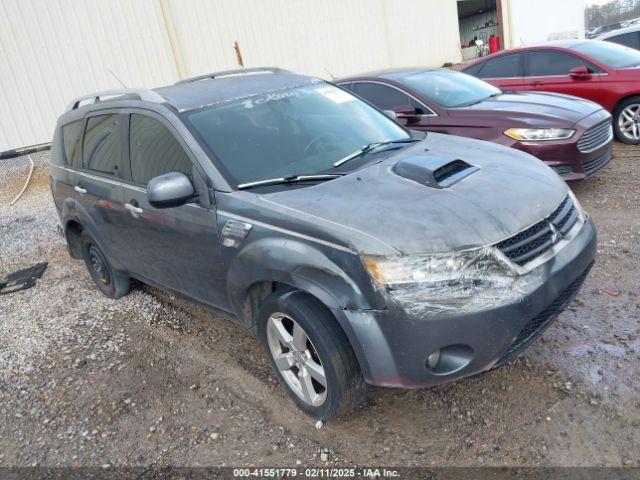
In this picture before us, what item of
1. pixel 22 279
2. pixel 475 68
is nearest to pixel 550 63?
pixel 475 68

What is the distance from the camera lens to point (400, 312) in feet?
7.75

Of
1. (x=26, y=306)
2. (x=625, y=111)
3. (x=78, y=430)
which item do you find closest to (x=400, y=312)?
(x=78, y=430)

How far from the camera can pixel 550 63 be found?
7.94 metres

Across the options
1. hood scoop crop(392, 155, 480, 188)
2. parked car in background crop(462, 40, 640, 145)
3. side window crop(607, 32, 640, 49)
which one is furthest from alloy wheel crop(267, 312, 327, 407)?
side window crop(607, 32, 640, 49)

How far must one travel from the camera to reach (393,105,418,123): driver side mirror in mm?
6172

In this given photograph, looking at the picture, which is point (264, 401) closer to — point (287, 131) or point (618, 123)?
point (287, 131)

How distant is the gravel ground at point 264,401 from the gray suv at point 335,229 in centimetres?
33

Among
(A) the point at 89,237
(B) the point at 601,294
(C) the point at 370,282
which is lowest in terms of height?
(B) the point at 601,294

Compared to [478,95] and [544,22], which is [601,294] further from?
[544,22]

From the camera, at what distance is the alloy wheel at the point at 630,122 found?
716 centimetres

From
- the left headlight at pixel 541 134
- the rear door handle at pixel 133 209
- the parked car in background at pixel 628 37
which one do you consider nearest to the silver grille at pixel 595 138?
the left headlight at pixel 541 134

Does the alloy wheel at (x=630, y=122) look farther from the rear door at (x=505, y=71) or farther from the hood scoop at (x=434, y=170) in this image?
the hood scoop at (x=434, y=170)

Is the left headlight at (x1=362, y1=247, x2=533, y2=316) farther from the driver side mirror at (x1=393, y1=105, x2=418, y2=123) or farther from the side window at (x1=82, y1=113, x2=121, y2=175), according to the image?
the driver side mirror at (x1=393, y1=105, x2=418, y2=123)

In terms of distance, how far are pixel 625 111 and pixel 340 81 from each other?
3.90 m
